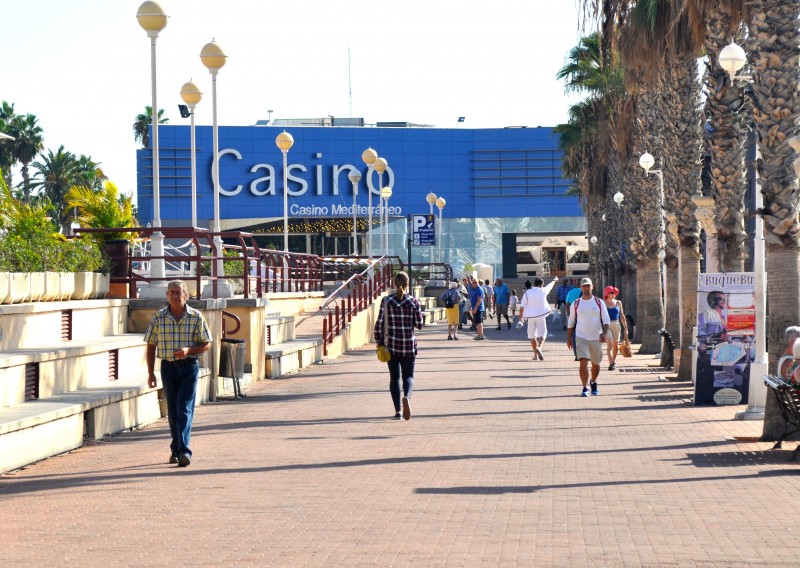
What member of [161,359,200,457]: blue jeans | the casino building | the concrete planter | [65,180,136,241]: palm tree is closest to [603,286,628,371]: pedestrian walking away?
[65,180,136,241]: palm tree

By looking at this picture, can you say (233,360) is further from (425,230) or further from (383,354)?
(425,230)

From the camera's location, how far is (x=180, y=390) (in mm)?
11422

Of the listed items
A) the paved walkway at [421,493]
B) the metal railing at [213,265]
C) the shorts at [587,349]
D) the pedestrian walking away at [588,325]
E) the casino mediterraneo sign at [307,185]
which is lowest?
the paved walkway at [421,493]

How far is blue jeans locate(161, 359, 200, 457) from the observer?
1121cm

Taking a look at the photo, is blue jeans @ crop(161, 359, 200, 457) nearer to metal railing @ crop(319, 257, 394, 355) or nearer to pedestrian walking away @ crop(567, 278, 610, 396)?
pedestrian walking away @ crop(567, 278, 610, 396)

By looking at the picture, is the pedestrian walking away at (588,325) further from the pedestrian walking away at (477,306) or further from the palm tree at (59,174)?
the palm tree at (59,174)

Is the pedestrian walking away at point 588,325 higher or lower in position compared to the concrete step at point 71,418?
higher

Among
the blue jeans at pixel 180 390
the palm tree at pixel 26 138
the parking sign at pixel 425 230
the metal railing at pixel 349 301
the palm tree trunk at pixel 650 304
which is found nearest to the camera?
the blue jeans at pixel 180 390

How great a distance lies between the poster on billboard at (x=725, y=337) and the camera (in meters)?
16.9

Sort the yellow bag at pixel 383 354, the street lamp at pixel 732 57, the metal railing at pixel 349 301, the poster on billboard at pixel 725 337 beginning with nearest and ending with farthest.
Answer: the yellow bag at pixel 383 354, the street lamp at pixel 732 57, the poster on billboard at pixel 725 337, the metal railing at pixel 349 301

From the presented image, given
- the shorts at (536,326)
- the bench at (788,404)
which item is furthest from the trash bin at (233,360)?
the shorts at (536,326)

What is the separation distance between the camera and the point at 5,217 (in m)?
16.6

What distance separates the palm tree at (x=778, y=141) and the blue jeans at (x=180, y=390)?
6.48m

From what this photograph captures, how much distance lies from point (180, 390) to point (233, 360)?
694 centimetres
